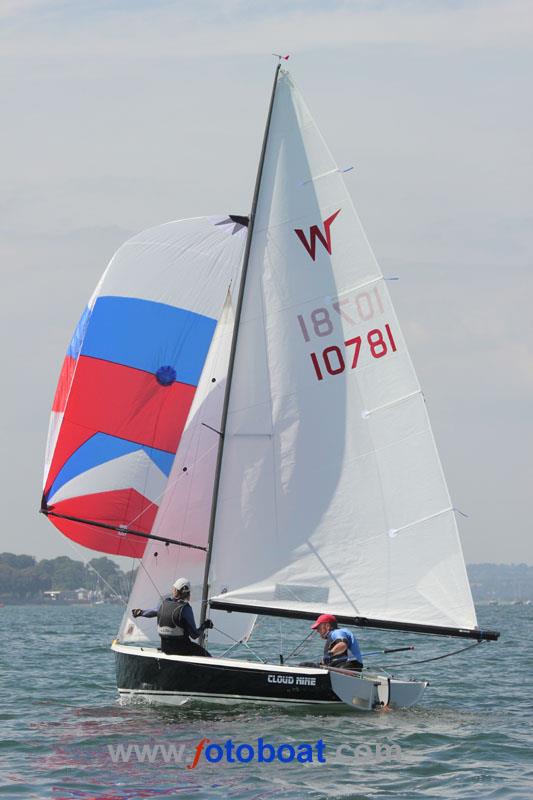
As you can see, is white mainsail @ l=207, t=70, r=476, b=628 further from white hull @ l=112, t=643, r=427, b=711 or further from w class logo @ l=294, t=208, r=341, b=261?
white hull @ l=112, t=643, r=427, b=711

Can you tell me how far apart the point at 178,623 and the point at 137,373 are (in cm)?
446

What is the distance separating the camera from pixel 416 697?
16.7 meters

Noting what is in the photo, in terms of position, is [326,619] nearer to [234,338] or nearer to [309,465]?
[309,465]

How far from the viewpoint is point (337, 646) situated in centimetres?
1642

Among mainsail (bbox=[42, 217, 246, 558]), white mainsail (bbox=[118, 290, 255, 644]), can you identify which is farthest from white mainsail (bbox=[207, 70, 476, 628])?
mainsail (bbox=[42, 217, 246, 558])

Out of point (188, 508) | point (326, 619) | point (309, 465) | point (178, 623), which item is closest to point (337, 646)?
point (326, 619)

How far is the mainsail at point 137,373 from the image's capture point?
19.2m

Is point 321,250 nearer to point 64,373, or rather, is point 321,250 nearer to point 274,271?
point 274,271

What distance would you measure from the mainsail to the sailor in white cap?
290 centimetres

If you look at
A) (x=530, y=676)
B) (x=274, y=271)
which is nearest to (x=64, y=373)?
(x=274, y=271)

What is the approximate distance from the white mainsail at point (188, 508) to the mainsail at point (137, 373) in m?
1.03
